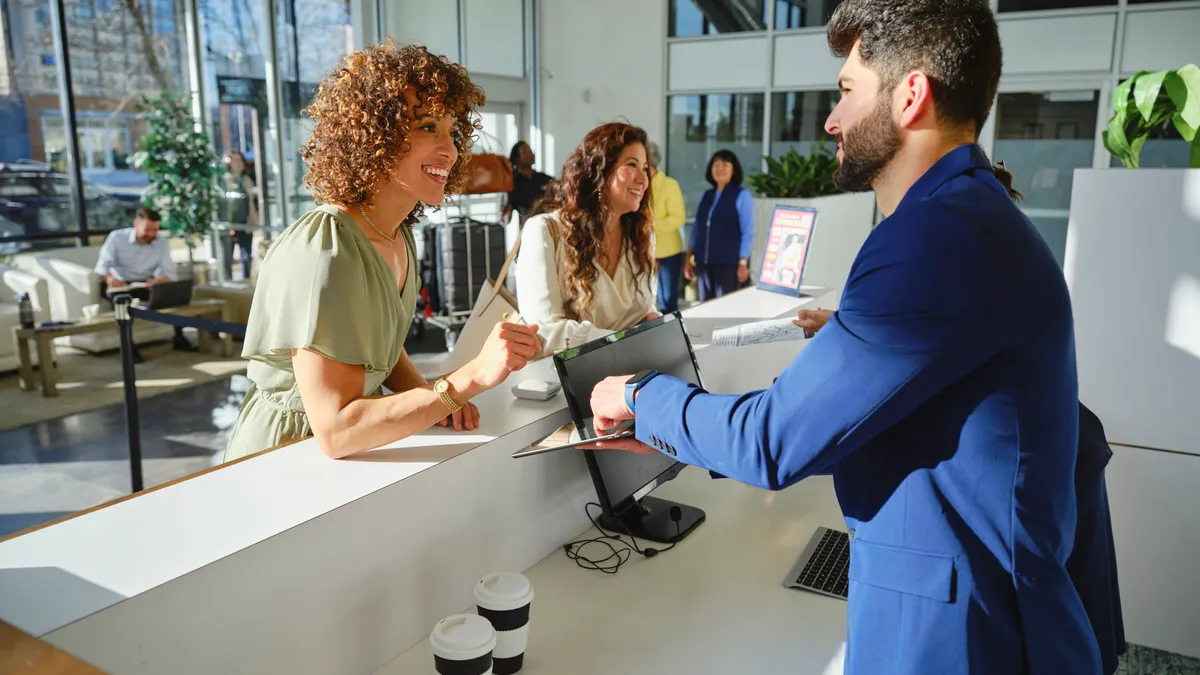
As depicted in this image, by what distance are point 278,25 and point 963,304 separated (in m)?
8.66

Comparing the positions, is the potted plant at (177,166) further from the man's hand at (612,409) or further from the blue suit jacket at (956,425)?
the blue suit jacket at (956,425)

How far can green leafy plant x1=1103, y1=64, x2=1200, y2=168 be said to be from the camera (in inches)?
97.5

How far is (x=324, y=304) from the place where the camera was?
4.37 ft

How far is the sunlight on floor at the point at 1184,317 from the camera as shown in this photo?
2402 mm

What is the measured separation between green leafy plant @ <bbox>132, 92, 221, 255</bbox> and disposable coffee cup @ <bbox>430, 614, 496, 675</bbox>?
24.4 ft

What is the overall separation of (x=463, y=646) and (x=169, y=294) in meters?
6.50

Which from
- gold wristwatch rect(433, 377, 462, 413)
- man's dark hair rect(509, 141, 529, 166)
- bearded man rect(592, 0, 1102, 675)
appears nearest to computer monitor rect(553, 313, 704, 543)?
gold wristwatch rect(433, 377, 462, 413)

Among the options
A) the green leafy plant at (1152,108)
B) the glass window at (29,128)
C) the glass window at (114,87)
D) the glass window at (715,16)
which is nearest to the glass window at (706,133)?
the glass window at (715,16)

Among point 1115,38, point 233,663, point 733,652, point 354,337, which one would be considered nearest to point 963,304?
point 733,652

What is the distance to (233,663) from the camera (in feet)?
3.61

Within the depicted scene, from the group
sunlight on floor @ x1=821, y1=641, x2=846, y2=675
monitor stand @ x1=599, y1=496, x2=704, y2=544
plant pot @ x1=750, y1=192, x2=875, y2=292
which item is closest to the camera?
sunlight on floor @ x1=821, y1=641, x2=846, y2=675

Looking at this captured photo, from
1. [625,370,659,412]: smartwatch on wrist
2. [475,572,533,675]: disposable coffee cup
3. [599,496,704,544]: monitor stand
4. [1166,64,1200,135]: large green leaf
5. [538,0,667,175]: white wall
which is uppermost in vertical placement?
[538,0,667,175]: white wall

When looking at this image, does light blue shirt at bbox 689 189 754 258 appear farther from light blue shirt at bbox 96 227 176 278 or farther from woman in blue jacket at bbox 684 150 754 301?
light blue shirt at bbox 96 227 176 278

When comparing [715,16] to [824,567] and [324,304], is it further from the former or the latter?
[324,304]
